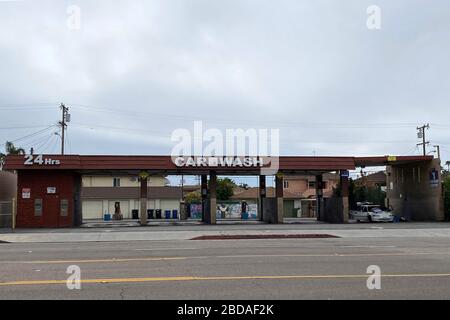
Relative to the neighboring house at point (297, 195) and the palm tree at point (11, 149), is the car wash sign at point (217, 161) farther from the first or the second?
the palm tree at point (11, 149)

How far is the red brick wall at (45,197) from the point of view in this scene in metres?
36.6

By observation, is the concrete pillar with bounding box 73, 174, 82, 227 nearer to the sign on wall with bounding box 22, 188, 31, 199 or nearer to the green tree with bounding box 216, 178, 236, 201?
the sign on wall with bounding box 22, 188, 31, 199

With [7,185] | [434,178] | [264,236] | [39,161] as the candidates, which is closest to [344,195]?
[434,178]

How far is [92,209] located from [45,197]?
78.5 ft

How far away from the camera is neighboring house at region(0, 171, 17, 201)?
42.0 meters

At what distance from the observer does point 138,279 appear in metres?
10.6

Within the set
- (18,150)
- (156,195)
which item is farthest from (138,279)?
(18,150)

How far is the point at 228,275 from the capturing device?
36.7 ft

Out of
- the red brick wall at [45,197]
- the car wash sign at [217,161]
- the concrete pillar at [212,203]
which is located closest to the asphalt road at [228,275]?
the red brick wall at [45,197]

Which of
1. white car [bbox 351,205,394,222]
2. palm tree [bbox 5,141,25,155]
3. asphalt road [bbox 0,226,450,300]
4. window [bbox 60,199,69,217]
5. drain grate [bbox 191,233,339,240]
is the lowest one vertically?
drain grate [bbox 191,233,339,240]

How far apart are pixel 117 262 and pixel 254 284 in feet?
16.7

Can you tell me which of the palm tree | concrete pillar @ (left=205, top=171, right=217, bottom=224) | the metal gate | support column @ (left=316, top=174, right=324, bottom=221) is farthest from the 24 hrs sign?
the palm tree

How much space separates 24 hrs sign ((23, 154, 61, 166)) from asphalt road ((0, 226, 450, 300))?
68.2 ft
